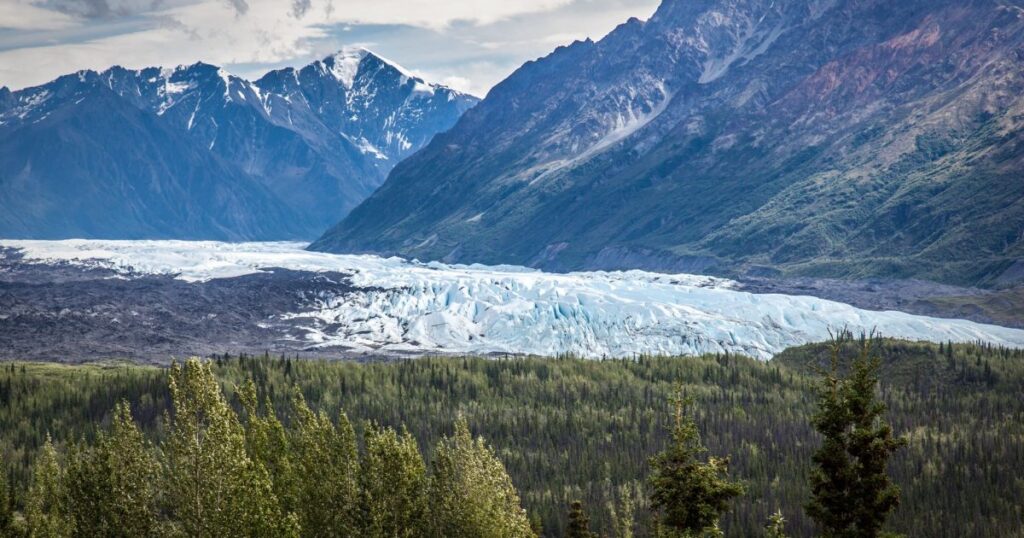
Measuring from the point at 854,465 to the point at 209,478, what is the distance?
80.7 feet

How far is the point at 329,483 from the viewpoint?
51188 mm

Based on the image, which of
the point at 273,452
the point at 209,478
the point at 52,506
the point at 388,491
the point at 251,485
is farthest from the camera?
the point at 273,452

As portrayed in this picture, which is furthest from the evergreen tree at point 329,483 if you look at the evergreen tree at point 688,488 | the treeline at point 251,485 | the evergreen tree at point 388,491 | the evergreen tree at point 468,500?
the evergreen tree at point 688,488

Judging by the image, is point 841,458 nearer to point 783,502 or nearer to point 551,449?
point 783,502

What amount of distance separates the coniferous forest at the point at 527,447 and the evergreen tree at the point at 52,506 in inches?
9.0

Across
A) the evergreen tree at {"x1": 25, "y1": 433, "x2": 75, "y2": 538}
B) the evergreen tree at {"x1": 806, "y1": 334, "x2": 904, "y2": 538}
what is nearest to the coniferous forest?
the evergreen tree at {"x1": 806, "y1": 334, "x2": 904, "y2": 538}

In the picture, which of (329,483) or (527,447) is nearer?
(329,483)

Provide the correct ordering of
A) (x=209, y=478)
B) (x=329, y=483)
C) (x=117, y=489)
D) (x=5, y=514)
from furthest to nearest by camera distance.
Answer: (x=5, y=514), (x=329, y=483), (x=117, y=489), (x=209, y=478)

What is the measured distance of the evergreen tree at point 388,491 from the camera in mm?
50250

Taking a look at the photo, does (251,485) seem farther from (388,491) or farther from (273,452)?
(273,452)

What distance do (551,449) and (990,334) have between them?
107 m

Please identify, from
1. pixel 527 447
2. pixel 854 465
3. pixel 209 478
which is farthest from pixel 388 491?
pixel 527 447

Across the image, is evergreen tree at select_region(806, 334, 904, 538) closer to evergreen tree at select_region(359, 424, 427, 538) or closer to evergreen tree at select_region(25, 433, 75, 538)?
evergreen tree at select_region(359, 424, 427, 538)

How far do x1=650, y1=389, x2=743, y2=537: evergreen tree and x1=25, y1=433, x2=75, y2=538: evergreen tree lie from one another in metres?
27.3
